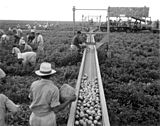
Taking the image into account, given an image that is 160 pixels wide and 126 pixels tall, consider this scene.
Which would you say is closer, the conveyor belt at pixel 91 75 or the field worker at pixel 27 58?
the conveyor belt at pixel 91 75

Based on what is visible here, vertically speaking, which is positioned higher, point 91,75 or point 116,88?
point 91,75

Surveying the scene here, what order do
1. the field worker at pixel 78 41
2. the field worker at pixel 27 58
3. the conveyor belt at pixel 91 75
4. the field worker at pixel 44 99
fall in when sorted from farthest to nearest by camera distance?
the field worker at pixel 78 41 < the field worker at pixel 27 58 < the conveyor belt at pixel 91 75 < the field worker at pixel 44 99

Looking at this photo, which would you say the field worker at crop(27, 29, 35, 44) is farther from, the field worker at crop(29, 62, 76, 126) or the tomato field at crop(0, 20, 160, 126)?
the field worker at crop(29, 62, 76, 126)

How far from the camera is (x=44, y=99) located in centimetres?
279

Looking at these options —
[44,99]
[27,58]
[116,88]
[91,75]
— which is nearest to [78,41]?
[27,58]

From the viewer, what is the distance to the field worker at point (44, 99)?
2.79 m

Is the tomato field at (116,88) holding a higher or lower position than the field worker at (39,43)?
lower

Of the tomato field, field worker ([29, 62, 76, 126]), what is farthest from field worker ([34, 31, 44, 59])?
field worker ([29, 62, 76, 126])

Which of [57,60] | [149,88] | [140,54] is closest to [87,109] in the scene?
[149,88]

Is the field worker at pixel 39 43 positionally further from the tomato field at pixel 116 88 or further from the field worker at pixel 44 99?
the field worker at pixel 44 99

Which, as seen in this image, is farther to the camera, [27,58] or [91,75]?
[27,58]

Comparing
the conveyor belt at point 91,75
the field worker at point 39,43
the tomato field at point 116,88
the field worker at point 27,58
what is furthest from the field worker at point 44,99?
the field worker at point 39,43

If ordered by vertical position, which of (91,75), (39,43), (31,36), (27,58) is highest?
(31,36)

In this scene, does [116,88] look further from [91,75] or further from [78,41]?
[78,41]
